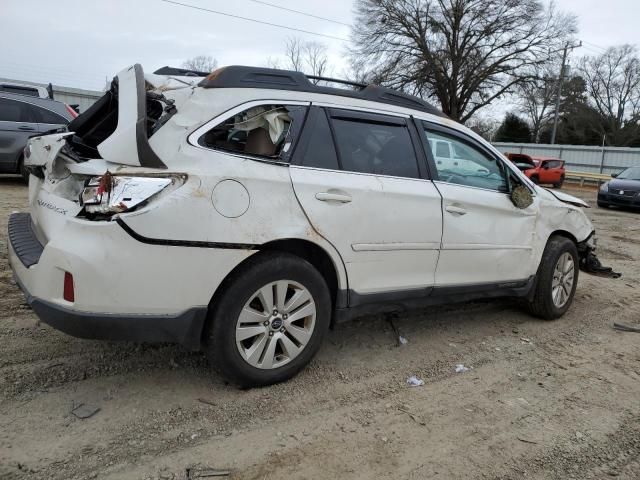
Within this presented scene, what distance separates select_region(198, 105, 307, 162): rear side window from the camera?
309cm

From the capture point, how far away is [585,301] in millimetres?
5527

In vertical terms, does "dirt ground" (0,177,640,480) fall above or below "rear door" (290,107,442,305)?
below

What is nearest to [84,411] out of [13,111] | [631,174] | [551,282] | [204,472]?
[204,472]

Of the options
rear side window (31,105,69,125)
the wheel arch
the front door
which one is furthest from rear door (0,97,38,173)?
the front door

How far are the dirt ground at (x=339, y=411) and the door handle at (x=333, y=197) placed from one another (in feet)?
3.78

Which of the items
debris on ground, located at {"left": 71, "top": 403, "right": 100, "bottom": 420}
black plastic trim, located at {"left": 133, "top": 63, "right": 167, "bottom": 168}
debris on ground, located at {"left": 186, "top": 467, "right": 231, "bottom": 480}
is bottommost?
debris on ground, located at {"left": 186, "top": 467, "right": 231, "bottom": 480}

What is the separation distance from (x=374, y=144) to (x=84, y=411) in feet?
7.77

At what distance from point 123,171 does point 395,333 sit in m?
2.48

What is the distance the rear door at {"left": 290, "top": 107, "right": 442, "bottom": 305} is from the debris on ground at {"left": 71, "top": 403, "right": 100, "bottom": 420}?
1567 mm

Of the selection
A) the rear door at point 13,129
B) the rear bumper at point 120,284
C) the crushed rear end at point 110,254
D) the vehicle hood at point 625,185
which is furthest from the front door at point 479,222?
the vehicle hood at point 625,185

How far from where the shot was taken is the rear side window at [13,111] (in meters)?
10.1

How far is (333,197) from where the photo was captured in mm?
3123

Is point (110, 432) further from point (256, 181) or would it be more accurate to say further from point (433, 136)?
point (433, 136)

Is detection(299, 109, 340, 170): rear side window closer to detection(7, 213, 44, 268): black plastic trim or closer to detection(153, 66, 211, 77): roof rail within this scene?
detection(153, 66, 211, 77): roof rail
